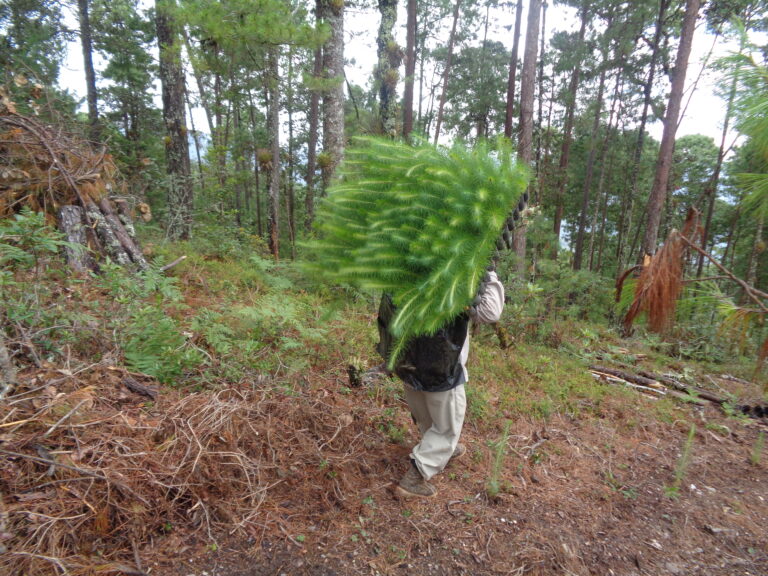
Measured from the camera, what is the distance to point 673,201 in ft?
65.4

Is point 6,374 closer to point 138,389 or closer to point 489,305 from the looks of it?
point 138,389

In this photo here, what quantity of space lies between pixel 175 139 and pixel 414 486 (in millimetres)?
8558

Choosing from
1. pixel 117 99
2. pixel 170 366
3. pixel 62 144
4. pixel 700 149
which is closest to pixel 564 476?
pixel 170 366

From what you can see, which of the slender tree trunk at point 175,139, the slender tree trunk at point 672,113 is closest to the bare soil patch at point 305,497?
the slender tree trunk at point 175,139

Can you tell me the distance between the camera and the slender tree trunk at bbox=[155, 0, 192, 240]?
25.7 ft

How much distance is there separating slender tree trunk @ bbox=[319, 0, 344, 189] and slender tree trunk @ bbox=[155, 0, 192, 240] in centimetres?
315

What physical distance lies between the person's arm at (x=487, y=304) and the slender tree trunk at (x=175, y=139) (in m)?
6.92

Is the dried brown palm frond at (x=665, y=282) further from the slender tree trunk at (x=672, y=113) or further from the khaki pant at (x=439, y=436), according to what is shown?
the slender tree trunk at (x=672, y=113)

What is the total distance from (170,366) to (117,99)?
1804 cm

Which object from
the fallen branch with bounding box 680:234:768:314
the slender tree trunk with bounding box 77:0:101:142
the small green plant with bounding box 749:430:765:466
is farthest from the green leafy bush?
the slender tree trunk with bounding box 77:0:101:142

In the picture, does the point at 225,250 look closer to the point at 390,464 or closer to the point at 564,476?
the point at 390,464

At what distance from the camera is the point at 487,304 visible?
2361mm

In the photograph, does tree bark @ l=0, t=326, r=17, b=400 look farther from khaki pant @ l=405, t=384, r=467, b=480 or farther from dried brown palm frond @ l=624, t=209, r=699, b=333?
dried brown palm frond @ l=624, t=209, r=699, b=333

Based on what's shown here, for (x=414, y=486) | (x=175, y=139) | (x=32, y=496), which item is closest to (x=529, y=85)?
(x=175, y=139)
